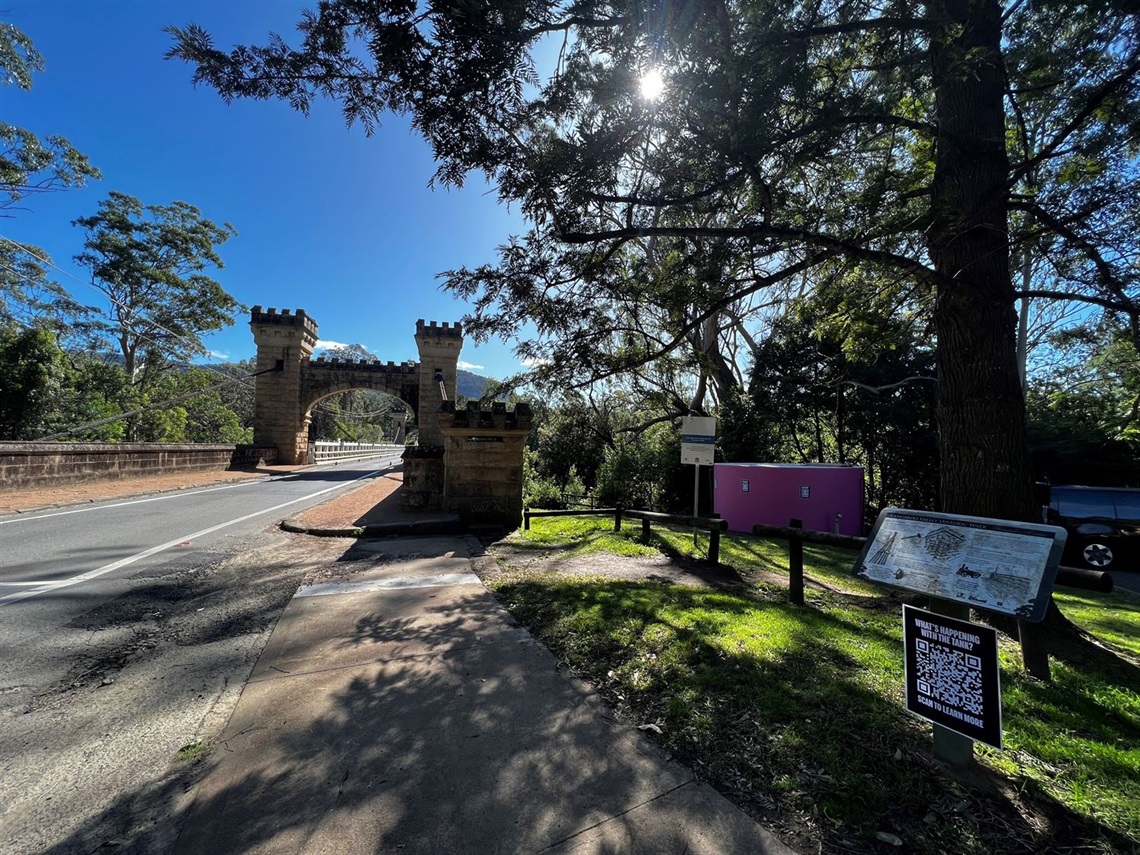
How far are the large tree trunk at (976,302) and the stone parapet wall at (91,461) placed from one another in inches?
681

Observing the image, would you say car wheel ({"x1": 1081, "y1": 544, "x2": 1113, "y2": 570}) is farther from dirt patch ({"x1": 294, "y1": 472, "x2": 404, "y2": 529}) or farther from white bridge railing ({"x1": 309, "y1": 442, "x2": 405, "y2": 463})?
white bridge railing ({"x1": 309, "y1": 442, "x2": 405, "y2": 463})

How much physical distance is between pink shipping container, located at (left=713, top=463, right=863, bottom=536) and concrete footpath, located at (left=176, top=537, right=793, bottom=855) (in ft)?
32.7

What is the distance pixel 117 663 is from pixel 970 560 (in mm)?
5424

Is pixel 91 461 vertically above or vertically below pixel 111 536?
above

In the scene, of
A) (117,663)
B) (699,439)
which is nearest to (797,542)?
(699,439)

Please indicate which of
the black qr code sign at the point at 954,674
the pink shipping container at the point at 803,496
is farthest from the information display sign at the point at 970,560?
the pink shipping container at the point at 803,496

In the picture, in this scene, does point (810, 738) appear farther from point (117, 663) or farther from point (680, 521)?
point (680, 521)

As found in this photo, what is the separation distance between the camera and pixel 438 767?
2307mm

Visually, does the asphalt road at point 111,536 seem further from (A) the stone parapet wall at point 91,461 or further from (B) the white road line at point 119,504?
(A) the stone parapet wall at point 91,461

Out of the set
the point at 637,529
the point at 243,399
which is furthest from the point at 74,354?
the point at 637,529

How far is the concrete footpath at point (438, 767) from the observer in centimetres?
188

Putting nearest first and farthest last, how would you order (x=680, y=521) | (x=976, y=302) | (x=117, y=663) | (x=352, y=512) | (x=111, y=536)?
(x=117, y=663), (x=976, y=302), (x=680, y=521), (x=111, y=536), (x=352, y=512)

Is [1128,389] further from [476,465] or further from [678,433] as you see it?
[476,465]

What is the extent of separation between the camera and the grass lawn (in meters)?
1.89
